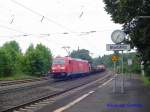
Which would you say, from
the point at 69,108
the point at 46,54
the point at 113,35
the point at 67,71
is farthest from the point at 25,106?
the point at 46,54

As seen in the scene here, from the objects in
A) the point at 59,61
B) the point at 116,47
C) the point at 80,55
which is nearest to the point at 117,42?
the point at 116,47

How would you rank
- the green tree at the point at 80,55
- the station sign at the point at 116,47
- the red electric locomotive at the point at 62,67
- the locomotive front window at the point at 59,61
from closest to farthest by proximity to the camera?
the station sign at the point at 116,47 < the red electric locomotive at the point at 62,67 < the locomotive front window at the point at 59,61 < the green tree at the point at 80,55

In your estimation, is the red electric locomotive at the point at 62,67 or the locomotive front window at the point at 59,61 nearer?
the red electric locomotive at the point at 62,67

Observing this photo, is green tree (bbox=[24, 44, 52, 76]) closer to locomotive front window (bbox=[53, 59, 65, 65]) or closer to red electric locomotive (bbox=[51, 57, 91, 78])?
red electric locomotive (bbox=[51, 57, 91, 78])

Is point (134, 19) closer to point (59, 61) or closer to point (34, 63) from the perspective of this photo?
point (59, 61)

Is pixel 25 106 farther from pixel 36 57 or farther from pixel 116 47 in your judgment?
pixel 36 57

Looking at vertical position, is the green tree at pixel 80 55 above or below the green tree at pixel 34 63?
above

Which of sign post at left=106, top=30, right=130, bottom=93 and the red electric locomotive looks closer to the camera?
sign post at left=106, top=30, right=130, bottom=93

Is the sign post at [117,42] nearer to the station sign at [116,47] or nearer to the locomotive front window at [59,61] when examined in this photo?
the station sign at [116,47]

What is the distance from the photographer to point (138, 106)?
59.3 ft

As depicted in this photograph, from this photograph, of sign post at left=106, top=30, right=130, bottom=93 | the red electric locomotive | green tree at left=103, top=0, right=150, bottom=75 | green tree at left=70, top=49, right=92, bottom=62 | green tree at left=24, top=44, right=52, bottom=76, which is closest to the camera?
sign post at left=106, top=30, right=130, bottom=93

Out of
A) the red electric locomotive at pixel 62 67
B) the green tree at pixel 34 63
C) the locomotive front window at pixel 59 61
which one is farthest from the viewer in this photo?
the green tree at pixel 34 63

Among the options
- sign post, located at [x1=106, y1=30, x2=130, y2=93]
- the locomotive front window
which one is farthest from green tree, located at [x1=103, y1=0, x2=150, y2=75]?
the locomotive front window

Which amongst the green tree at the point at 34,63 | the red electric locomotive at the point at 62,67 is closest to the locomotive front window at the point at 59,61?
the red electric locomotive at the point at 62,67
